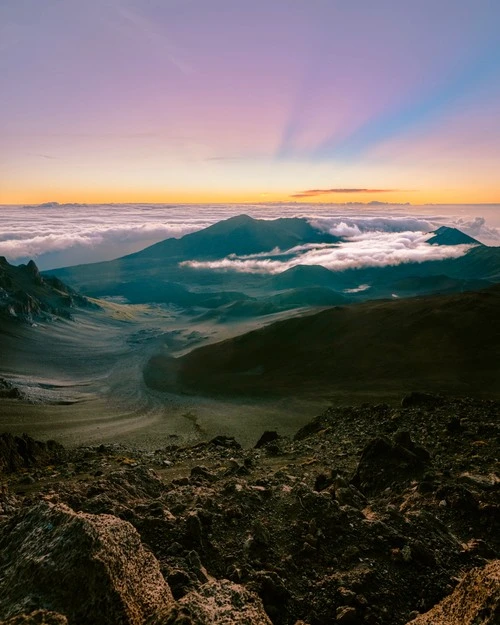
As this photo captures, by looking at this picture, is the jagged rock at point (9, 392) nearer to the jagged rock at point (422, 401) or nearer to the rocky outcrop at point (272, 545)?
the rocky outcrop at point (272, 545)

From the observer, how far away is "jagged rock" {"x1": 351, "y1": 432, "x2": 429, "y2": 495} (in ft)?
62.3

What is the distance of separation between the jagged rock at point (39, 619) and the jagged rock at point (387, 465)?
15.2 m

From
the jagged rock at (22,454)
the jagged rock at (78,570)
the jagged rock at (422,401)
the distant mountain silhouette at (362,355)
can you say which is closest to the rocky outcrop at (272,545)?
the jagged rock at (78,570)

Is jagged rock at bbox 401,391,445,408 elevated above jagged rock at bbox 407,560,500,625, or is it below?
below

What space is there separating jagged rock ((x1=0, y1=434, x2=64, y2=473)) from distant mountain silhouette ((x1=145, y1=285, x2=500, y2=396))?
190 ft

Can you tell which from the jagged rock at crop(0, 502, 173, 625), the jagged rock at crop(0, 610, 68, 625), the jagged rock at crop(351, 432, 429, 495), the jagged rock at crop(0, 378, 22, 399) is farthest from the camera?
the jagged rock at crop(0, 378, 22, 399)

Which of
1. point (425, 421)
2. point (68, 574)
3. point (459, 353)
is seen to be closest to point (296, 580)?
point (68, 574)

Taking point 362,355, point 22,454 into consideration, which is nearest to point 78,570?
point 22,454

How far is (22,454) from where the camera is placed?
3988 cm

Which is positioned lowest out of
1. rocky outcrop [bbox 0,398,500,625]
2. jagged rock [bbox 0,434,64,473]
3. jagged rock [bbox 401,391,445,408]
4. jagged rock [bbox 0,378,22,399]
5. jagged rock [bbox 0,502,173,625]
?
jagged rock [bbox 0,378,22,399]

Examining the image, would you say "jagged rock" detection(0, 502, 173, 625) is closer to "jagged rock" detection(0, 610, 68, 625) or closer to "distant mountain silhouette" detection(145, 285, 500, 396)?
"jagged rock" detection(0, 610, 68, 625)

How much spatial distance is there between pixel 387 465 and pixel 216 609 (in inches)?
556

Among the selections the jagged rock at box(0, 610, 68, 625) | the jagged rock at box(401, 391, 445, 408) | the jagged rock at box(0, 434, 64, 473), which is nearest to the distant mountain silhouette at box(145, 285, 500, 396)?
the jagged rock at box(401, 391, 445, 408)

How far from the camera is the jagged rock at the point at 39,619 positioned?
20.2 ft
